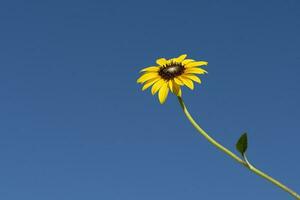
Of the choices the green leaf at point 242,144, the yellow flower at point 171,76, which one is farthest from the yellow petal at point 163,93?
the green leaf at point 242,144

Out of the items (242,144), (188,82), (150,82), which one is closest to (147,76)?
(150,82)

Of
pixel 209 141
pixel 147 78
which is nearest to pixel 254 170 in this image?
pixel 209 141

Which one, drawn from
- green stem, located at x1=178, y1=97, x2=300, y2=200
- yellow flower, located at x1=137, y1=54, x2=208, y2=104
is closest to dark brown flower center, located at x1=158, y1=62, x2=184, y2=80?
yellow flower, located at x1=137, y1=54, x2=208, y2=104

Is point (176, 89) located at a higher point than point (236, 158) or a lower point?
higher

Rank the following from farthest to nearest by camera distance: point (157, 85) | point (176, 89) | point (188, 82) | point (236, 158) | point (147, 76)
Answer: point (147, 76) → point (157, 85) → point (188, 82) → point (176, 89) → point (236, 158)

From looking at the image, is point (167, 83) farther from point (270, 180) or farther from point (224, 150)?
point (270, 180)

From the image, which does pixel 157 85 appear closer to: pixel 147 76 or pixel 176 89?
pixel 147 76

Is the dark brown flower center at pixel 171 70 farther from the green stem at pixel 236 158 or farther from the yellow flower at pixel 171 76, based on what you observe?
the green stem at pixel 236 158
